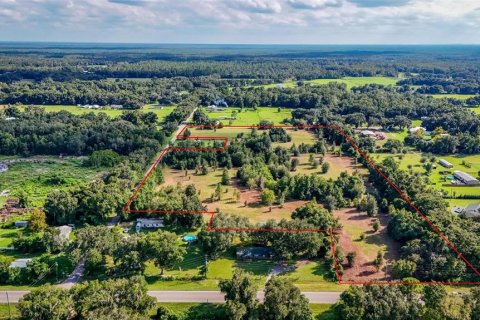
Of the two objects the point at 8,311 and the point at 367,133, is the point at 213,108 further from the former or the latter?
the point at 8,311

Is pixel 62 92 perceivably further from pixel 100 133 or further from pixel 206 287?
pixel 206 287

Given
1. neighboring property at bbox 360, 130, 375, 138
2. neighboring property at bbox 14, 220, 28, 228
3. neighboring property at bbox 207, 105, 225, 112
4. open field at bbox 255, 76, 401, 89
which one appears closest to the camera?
neighboring property at bbox 14, 220, 28, 228

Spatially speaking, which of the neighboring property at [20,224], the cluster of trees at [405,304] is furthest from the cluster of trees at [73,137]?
the cluster of trees at [405,304]

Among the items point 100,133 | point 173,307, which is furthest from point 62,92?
point 173,307

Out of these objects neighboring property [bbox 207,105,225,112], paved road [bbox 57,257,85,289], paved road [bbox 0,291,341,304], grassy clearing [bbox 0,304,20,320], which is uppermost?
neighboring property [bbox 207,105,225,112]

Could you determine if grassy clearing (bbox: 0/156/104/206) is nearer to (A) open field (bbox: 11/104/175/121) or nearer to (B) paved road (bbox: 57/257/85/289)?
(B) paved road (bbox: 57/257/85/289)

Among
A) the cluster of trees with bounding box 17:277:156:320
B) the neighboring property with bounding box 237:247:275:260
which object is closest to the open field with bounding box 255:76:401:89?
the neighboring property with bounding box 237:247:275:260

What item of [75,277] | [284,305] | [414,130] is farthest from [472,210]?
[75,277]
